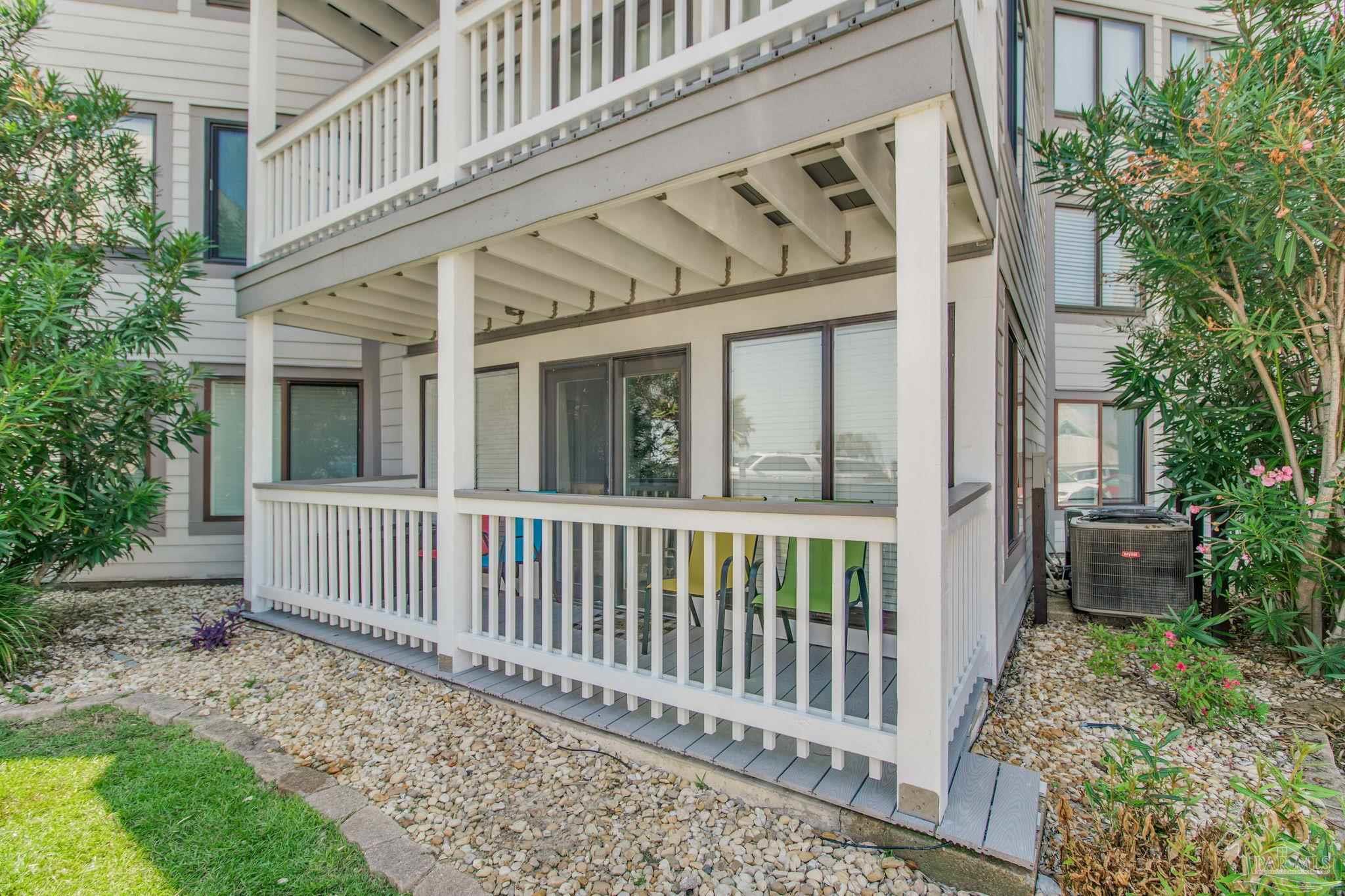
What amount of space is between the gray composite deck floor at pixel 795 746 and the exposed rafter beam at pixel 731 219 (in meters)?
2.15

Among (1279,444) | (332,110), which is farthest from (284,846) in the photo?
(1279,444)

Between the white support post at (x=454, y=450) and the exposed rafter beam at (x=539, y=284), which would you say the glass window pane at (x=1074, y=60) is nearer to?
the exposed rafter beam at (x=539, y=284)

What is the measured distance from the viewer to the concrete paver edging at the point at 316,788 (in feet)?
6.72

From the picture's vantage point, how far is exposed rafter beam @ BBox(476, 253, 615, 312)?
13.3 feet

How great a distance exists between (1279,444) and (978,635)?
265cm

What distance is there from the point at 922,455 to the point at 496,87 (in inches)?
115

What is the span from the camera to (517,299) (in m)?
4.94

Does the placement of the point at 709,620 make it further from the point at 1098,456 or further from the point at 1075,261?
the point at 1075,261

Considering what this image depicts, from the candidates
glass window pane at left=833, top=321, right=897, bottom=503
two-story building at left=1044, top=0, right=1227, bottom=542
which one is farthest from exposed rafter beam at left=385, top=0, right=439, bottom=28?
two-story building at left=1044, top=0, right=1227, bottom=542

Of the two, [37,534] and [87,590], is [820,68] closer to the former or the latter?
[37,534]

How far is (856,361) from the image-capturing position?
3.95 m

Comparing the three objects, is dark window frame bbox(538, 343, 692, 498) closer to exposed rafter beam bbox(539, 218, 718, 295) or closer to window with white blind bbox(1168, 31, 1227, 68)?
exposed rafter beam bbox(539, 218, 718, 295)

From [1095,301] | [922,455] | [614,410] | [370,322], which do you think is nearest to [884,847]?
[922,455]

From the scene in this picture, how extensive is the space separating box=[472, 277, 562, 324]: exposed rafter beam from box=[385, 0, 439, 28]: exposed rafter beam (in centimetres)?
235
